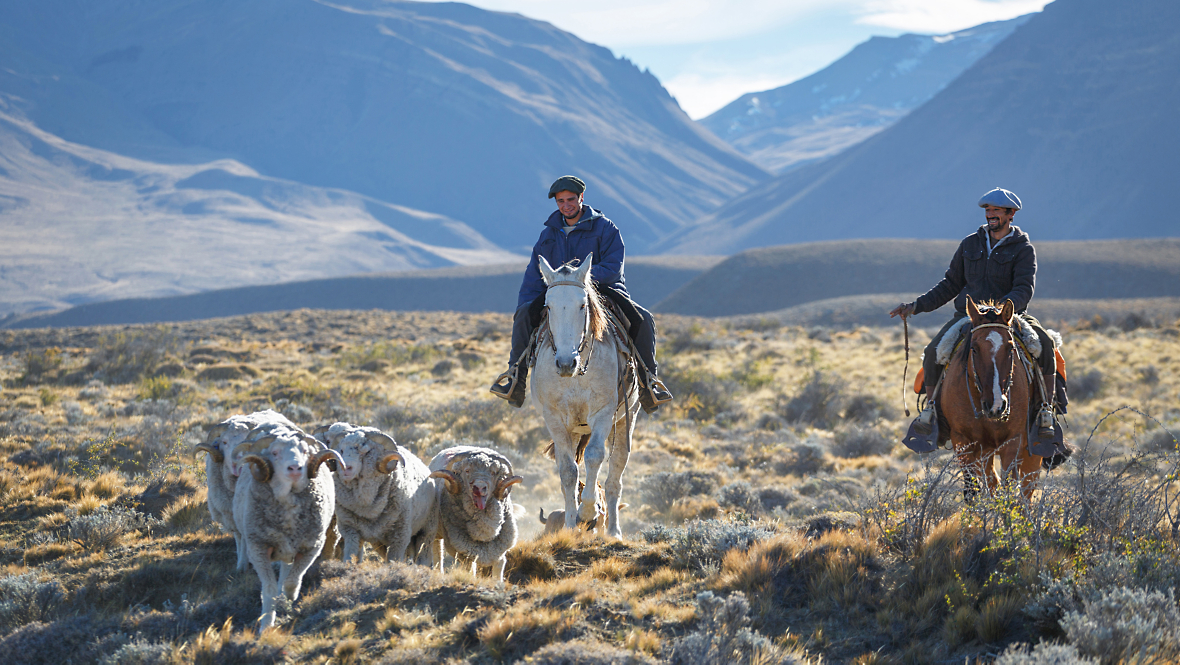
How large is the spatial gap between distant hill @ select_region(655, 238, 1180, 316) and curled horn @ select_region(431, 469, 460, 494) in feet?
223

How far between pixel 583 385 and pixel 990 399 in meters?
3.36

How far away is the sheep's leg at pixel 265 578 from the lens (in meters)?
4.73

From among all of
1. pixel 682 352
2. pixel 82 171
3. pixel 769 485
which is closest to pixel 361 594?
pixel 769 485

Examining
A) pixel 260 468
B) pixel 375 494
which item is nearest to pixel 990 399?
pixel 375 494

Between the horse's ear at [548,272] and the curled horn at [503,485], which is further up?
Result: the horse's ear at [548,272]

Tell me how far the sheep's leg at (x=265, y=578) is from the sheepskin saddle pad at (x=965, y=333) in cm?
580

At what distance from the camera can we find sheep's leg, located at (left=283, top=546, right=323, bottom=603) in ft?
16.2

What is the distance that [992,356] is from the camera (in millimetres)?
6184

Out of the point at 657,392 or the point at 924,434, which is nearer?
the point at 924,434

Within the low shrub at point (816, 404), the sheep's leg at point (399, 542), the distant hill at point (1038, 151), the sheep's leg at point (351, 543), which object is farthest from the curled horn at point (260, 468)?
the distant hill at point (1038, 151)

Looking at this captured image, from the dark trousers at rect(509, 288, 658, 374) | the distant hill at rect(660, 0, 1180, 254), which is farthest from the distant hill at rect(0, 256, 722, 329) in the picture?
the dark trousers at rect(509, 288, 658, 374)

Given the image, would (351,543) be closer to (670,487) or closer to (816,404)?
(670,487)

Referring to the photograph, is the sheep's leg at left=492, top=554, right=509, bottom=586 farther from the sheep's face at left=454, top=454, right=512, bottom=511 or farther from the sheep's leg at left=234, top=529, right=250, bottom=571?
the sheep's leg at left=234, top=529, right=250, bottom=571

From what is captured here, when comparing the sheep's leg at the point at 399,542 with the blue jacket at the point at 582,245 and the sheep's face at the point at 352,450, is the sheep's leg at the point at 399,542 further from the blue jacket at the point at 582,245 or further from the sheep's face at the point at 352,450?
the blue jacket at the point at 582,245
